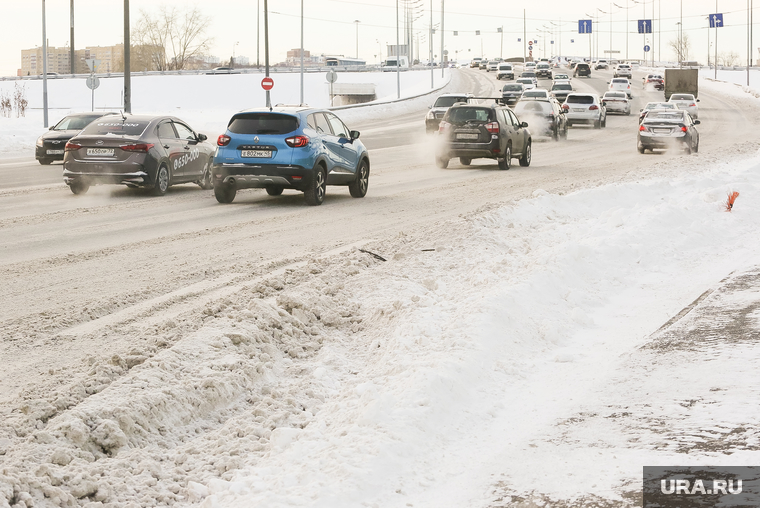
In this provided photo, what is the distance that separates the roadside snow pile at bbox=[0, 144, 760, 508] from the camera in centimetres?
414

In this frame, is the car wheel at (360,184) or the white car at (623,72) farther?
the white car at (623,72)

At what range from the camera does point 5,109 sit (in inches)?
1818

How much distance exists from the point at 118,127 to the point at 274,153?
350 cm

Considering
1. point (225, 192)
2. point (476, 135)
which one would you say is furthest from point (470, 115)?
point (225, 192)

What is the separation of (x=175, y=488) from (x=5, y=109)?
4662 cm

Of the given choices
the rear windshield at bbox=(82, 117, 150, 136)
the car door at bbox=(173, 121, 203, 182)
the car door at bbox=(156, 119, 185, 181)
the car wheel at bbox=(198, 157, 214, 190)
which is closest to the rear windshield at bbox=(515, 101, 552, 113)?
the car wheel at bbox=(198, 157, 214, 190)

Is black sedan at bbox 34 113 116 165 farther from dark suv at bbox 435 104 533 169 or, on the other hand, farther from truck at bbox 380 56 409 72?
truck at bbox 380 56 409 72

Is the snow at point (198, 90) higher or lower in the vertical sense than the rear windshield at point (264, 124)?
higher

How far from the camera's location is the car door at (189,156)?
16953 mm

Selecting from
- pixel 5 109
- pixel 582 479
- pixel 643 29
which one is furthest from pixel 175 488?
pixel 643 29

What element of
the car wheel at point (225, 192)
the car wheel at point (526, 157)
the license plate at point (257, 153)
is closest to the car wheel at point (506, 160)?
the car wheel at point (526, 157)

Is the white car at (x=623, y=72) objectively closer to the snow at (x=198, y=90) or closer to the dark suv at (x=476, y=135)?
the snow at (x=198, y=90)

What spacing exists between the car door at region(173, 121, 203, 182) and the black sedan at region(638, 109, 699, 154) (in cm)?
1593

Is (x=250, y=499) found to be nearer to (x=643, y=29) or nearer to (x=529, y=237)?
(x=529, y=237)
